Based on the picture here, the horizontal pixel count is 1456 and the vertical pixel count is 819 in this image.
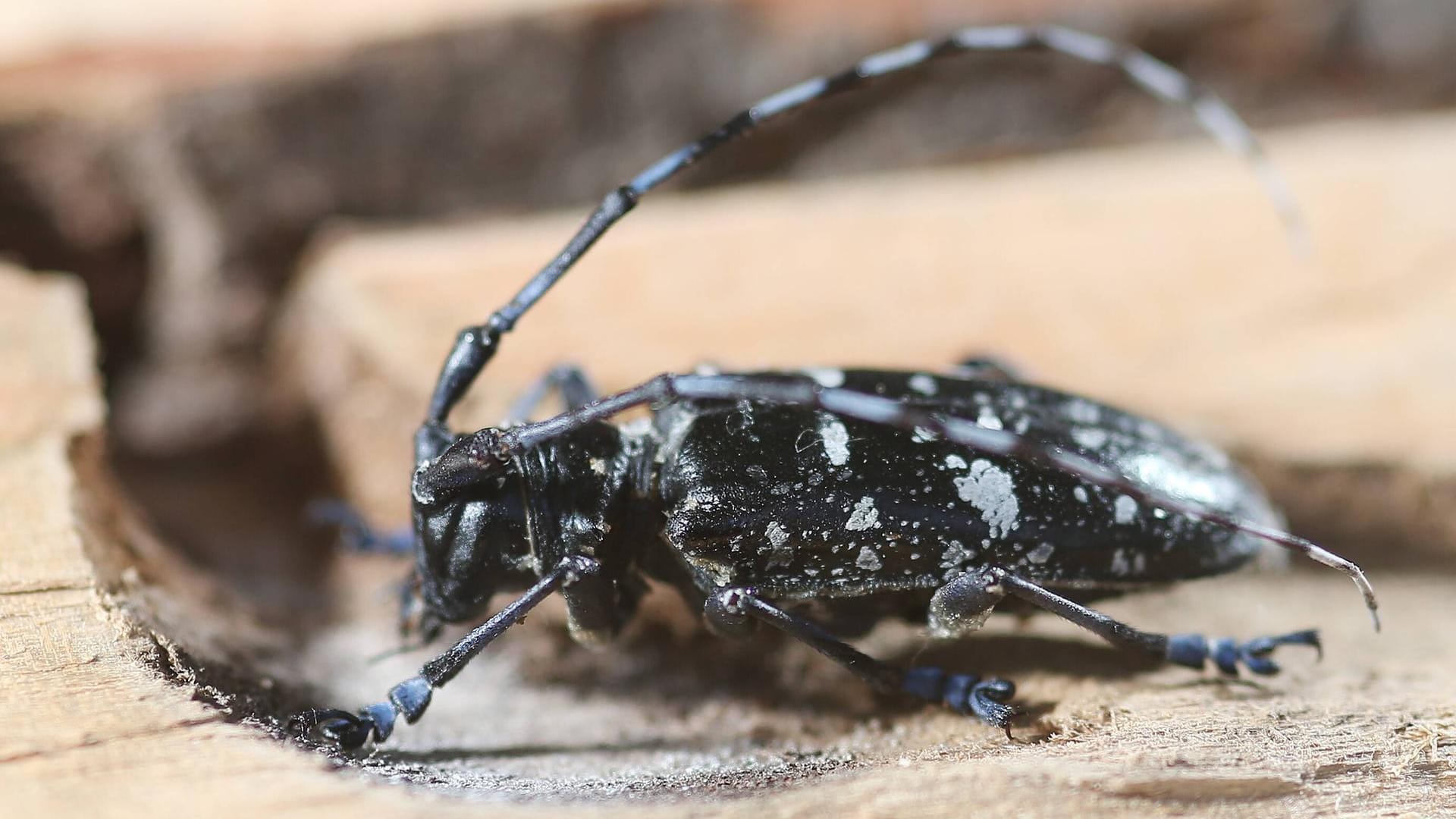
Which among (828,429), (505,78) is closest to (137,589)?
(828,429)

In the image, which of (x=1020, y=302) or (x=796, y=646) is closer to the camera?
(x=796, y=646)

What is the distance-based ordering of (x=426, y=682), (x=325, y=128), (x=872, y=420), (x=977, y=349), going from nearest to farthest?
1. (x=872, y=420)
2. (x=426, y=682)
3. (x=977, y=349)
4. (x=325, y=128)

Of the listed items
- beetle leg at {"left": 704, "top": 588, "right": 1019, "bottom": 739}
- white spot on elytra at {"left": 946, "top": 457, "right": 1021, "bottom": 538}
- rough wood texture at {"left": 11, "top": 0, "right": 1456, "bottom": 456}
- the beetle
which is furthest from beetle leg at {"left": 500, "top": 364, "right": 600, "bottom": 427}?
rough wood texture at {"left": 11, "top": 0, "right": 1456, "bottom": 456}

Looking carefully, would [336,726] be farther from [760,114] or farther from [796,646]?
[760,114]

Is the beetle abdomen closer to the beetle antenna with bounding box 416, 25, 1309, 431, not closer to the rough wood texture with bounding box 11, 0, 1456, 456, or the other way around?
the beetle antenna with bounding box 416, 25, 1309, 431

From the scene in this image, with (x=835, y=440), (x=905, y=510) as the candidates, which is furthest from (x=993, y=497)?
(x=835, y=440)
